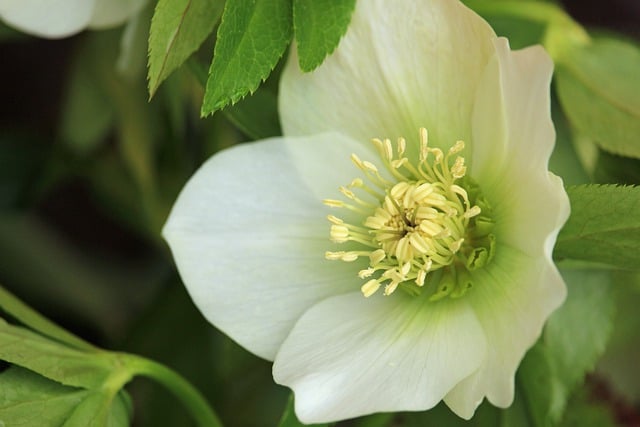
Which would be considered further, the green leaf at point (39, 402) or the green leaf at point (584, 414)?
the green leaf at point (584, 414)

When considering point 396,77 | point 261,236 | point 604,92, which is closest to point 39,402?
point 261,236

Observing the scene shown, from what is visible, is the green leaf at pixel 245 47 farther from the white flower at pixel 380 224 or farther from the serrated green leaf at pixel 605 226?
the serrated green leaf at pixel 605 226

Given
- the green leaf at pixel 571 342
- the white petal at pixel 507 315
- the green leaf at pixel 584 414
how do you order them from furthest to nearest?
1. the green leaf at pixel 584 414
2. the green leaf at pixel 571 342
3. the white petal at pixel 507 315

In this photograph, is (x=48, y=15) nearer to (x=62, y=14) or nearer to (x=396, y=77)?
(x=62, y=14)

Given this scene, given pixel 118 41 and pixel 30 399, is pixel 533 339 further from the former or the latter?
pixel 118 41

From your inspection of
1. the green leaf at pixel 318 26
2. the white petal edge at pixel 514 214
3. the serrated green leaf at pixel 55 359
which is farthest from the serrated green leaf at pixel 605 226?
the serrated green leaf at pixel 55 359
